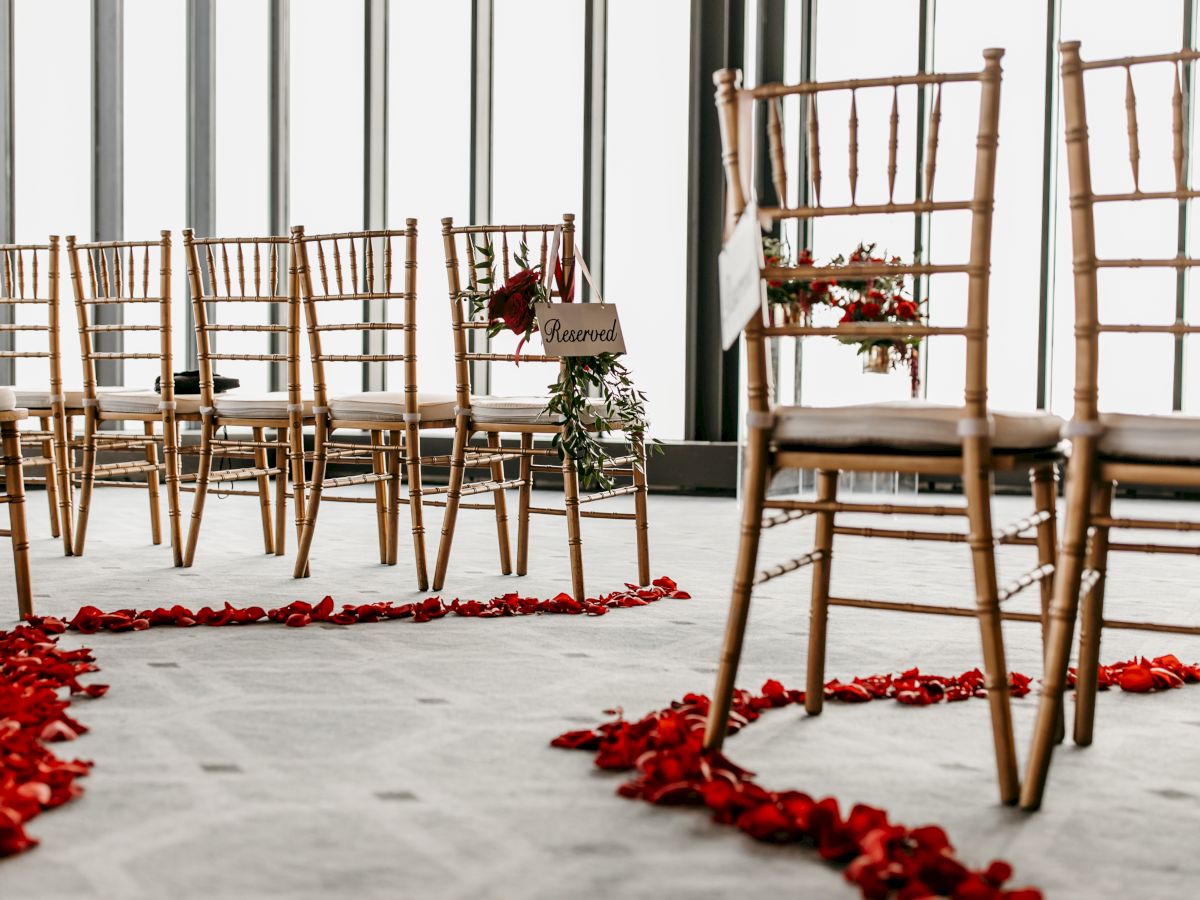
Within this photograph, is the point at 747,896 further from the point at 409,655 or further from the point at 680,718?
the point at 409,655

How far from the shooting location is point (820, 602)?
226 cm

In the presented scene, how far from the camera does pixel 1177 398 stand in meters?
6.75

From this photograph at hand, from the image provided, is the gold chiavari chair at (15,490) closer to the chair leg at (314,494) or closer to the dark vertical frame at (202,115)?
the chair leg at (314,494)

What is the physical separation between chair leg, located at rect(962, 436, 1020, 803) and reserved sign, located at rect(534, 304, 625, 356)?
1.65 meters

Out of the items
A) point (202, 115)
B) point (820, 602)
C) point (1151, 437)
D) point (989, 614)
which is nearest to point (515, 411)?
point (820, 602)

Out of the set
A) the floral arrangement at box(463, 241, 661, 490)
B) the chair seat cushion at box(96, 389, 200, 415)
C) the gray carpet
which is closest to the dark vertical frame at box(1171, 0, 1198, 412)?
the gray carpet

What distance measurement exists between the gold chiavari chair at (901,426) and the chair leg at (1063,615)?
0.04m

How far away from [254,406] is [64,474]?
3.22 feet

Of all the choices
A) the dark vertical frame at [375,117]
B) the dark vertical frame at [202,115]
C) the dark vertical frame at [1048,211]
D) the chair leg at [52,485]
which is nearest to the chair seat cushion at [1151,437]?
the chair leg at [52,485]

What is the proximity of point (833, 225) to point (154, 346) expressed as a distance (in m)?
4.06

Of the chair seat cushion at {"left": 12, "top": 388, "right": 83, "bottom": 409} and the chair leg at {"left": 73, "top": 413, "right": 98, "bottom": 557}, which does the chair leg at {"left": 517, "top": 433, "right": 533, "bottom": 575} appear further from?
the chair seat cushion at {"left": 12, "top": 388, "right": 83, "bottom": 409}

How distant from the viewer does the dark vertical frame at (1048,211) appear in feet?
22.8

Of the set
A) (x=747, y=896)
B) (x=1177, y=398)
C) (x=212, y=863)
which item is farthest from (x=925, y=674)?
(x=1177, y=398)

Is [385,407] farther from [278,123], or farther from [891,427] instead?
[278,123]
